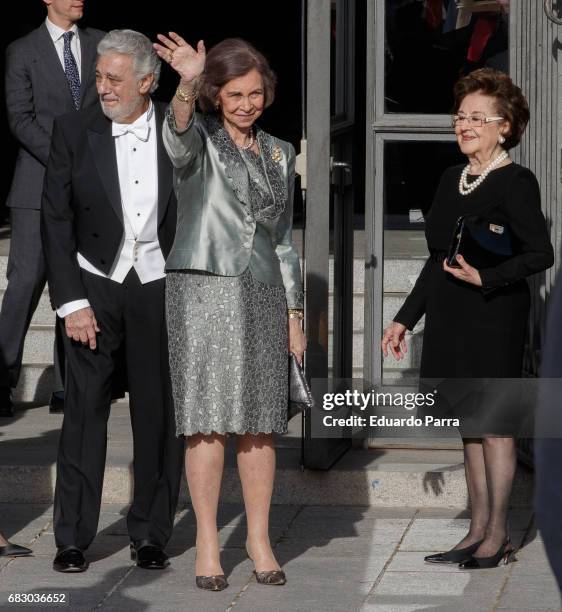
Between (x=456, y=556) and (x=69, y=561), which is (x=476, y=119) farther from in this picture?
(x=69, y=561)

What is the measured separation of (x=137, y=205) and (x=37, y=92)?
2114mm

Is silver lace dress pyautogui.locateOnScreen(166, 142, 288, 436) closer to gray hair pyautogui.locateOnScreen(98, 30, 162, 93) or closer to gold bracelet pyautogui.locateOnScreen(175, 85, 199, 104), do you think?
gold bracelet pyautogui.locateOnScreen(175, 85, 199, 104)

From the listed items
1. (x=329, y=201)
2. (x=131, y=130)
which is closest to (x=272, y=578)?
(x=131, y=130)

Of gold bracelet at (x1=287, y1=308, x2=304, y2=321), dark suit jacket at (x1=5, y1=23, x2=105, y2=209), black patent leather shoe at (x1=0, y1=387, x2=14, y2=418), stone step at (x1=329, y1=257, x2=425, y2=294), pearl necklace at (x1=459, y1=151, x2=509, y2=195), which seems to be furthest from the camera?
black patent leather shoe at (x1=0, y1=387, x2=14, y2=418)

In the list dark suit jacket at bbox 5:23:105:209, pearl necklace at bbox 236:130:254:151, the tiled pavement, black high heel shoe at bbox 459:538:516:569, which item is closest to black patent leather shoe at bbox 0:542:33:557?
the tiled pavement

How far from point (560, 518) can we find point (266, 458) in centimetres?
315

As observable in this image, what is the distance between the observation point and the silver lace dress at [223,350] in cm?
447

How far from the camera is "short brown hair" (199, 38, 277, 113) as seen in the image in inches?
176

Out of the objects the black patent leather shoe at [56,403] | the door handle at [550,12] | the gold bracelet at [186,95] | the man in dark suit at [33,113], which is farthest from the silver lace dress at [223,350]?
the black patent leather shoe at [56,403]

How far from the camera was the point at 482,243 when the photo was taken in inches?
185

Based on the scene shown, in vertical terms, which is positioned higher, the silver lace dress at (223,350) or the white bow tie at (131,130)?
the white bow tie at (131,130)

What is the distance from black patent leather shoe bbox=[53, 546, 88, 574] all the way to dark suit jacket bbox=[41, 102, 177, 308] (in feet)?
2.71

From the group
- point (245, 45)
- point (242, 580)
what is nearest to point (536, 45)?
point (245, 45)

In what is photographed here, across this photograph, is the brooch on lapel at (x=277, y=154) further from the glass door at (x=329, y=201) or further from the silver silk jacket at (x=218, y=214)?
the glass door at (x=329, y=201)
